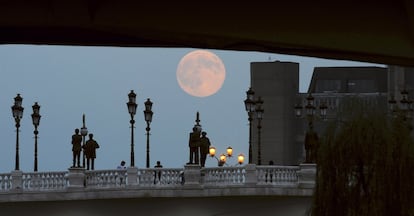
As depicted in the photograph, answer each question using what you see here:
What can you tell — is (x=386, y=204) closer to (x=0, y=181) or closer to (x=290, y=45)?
(x=0, y=181)

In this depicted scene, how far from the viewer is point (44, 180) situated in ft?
187

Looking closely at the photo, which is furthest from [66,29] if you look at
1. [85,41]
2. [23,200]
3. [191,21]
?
[23,200]

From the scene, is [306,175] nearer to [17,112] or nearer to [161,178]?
[161,178]

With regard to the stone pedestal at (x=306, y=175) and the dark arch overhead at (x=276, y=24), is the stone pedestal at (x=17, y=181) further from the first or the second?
the dark arch overhead at (x=276, y=24)

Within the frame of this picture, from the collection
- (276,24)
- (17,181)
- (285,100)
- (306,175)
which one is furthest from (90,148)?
(276,24)

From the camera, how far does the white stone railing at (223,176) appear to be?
2304 inches

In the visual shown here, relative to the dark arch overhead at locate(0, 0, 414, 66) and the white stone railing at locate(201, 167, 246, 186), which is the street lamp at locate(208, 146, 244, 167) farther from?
the dark arch overhead at locate(0, 0, 414, 66)

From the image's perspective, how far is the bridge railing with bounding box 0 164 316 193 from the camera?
186 ft

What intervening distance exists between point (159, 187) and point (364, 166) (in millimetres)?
21578

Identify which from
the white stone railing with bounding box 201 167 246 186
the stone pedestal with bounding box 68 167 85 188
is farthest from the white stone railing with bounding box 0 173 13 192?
the white stone railing with bounding box 201 167 246 186

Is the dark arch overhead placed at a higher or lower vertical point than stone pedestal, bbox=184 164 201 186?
higher

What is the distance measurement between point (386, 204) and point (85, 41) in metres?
29.2

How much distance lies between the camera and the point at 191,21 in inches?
271

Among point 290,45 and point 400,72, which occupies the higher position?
point 400,72
